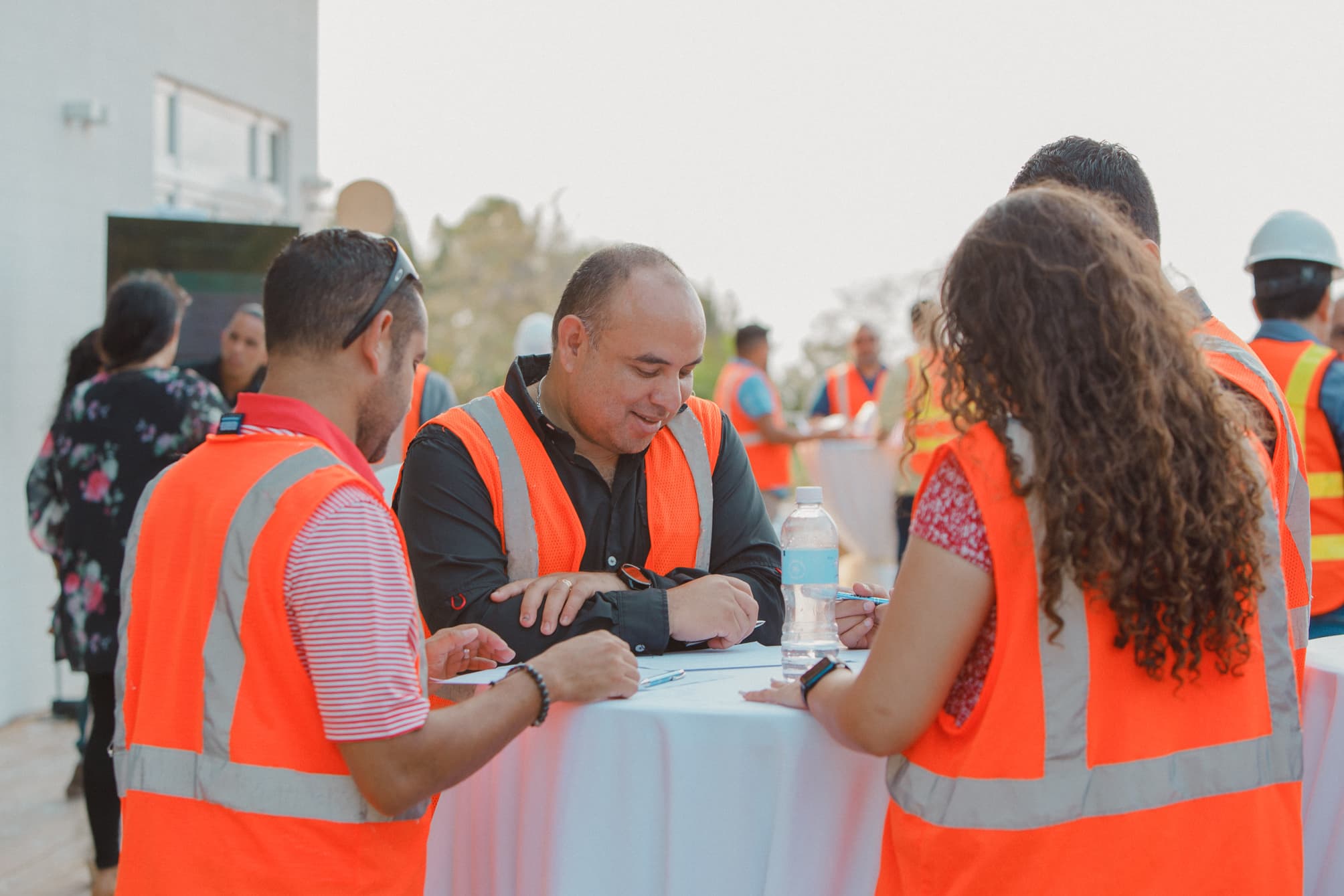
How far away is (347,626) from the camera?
152cm

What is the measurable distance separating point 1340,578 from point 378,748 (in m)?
2.83

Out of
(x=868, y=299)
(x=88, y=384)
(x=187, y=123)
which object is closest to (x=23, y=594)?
(x=88, y=384)

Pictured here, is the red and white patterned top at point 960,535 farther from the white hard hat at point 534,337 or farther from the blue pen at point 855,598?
the white hard hat at point 534,337

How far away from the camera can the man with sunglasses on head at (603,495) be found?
7.80ft

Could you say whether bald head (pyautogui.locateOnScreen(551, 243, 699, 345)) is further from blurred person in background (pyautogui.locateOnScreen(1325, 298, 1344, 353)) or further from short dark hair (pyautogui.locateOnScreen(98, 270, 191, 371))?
blurred person in background (pyautogui.locateOnScreen(1325, 298, 1344, 353))

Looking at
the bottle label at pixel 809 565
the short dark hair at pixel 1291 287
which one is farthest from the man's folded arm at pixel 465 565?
the short dark hair at pixel 1291 287

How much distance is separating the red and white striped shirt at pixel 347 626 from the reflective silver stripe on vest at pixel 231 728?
7 cm

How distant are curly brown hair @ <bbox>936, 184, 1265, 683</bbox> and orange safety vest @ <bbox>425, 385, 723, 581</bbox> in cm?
123

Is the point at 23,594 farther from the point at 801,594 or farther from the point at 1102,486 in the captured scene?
the point at 1102,486

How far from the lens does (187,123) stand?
700 centimetres

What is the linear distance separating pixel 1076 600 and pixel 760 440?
297 inches

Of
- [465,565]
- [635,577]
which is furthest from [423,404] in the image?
[635,577]

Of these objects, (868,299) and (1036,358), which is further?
(868,299)

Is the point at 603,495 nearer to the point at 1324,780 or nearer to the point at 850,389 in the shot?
the point at 1324,780
